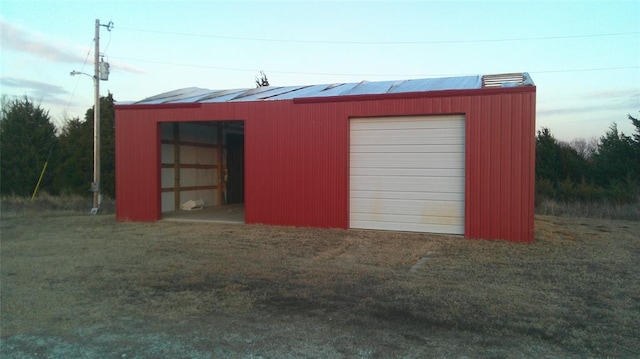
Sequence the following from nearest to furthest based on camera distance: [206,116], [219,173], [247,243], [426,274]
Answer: [426,274] → [247,243] → [206,116] → [219,173]

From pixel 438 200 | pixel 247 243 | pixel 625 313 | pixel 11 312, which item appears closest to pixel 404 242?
pixel 438 200

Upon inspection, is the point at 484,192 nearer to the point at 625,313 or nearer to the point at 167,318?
the point at 625,313

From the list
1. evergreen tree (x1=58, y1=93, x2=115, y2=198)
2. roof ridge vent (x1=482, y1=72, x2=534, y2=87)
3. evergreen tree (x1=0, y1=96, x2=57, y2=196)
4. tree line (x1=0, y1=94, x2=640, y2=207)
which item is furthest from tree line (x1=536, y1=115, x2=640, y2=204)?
evergreen tree (x1=0, y1=96, x2=57, y2=196)

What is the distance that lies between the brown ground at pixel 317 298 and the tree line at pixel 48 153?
17519 mm

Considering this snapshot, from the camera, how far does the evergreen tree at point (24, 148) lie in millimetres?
25766

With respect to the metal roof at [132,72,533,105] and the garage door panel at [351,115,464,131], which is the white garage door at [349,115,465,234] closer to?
the garage door panel at [351,115,464,131]

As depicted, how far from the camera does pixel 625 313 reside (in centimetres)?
551

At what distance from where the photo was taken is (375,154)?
11.7 meters

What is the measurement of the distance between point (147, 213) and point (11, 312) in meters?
8.31

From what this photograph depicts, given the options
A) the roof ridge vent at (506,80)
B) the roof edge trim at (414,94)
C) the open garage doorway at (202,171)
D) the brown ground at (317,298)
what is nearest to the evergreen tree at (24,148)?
the open garage doorway at (202,171)

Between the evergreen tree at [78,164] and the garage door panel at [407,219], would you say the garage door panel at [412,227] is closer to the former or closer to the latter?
the garage door panel at [407,219]

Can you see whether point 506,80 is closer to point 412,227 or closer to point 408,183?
point 408,183

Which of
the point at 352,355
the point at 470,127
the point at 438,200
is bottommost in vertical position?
the point at 352,355

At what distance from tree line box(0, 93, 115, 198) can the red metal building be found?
1430 cm
